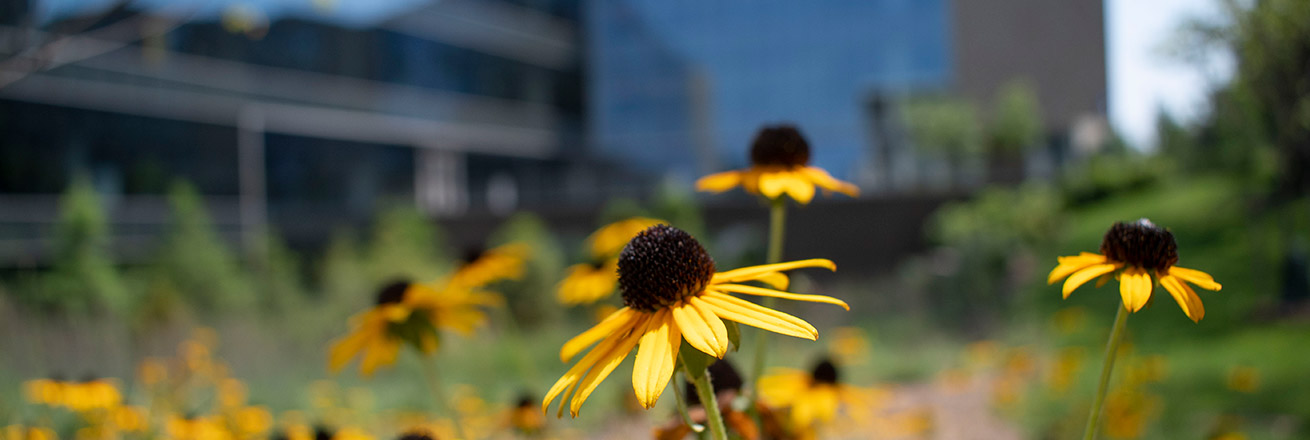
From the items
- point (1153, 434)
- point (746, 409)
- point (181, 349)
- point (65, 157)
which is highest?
point (65, 157)

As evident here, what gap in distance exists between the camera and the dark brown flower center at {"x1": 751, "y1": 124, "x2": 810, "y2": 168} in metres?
1.90

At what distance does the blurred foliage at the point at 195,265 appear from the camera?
13623mm

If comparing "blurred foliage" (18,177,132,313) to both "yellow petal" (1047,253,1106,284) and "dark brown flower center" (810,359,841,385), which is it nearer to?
"dark brown flower center" (810,359,841,385)

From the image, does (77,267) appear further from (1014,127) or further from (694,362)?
(1014,127)

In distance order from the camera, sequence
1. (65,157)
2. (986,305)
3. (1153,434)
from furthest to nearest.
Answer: (65,157) → (986,305) → (1153,434)

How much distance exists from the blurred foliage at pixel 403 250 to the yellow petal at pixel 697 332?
1162 cm

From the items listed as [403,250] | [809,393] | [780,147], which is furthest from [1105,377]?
[403,250]

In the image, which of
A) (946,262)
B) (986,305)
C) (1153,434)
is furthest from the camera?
(946,262)

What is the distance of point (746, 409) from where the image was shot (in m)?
1.43

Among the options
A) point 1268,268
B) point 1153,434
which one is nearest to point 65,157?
point 1153,434

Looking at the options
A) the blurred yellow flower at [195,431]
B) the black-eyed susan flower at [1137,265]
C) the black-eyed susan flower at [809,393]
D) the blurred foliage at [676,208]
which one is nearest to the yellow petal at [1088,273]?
the black-eyed susan flower at [1137,265]

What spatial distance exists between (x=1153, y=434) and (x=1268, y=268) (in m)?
10.0

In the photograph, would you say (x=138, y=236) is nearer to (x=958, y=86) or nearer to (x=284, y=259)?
→ (x=284, y=259)

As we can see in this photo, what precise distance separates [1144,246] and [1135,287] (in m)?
0.08
